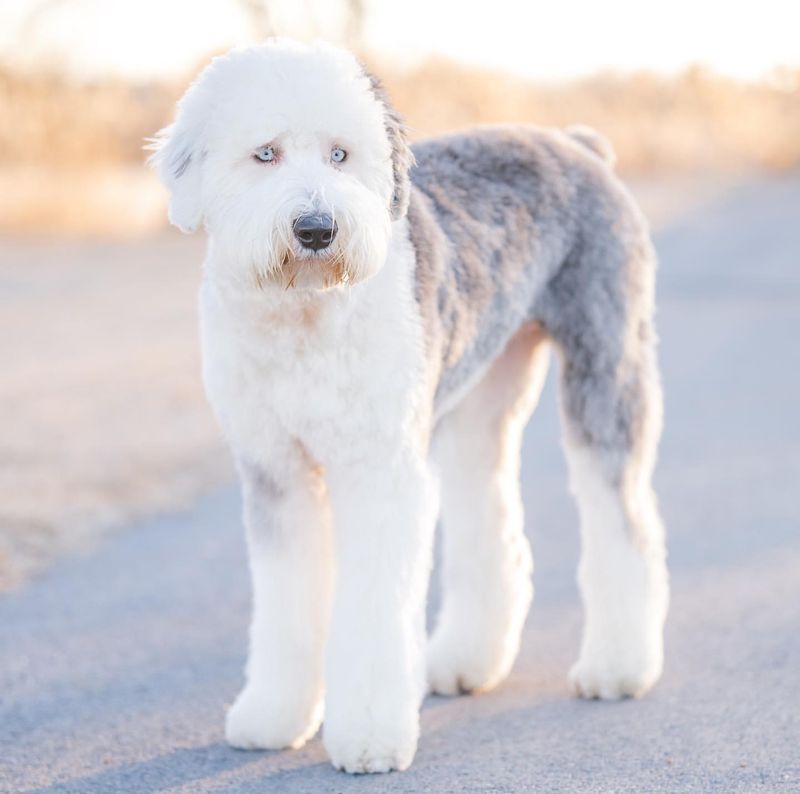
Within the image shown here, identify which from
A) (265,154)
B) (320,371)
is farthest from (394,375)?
(265,154)

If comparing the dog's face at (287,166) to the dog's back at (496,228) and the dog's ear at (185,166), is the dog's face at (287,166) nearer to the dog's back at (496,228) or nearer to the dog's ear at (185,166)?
the dog's ear at (185,166)

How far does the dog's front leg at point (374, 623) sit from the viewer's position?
13.9 feet

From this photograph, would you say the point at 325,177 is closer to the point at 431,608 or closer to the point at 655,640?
the point at 655,640

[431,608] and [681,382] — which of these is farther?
[681,382]

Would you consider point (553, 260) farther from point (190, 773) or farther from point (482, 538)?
point (190, 773)

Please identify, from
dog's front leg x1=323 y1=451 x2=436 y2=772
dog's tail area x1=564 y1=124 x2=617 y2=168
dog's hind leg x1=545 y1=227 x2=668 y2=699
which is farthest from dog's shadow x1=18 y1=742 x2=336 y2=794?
dog's tail area x1=564 y1=124 x2=617 y2=168

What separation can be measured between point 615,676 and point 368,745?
3.65ft

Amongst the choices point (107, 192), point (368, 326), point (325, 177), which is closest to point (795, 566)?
point (368, 326)

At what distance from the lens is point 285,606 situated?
447 cm

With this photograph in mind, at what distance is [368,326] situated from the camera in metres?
4.23

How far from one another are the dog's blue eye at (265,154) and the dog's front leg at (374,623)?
3.00 ft

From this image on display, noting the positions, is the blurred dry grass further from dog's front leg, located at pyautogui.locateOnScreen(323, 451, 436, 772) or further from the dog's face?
dog's front leg, located at pyautogui.locateOnScreen(323, 451, 436, 772)

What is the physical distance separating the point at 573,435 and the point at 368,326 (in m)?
1.19

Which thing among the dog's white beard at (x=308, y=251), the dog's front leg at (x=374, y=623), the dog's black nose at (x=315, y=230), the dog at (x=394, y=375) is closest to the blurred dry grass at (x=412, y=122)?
the dog at (x=394, y=375)
